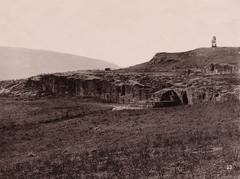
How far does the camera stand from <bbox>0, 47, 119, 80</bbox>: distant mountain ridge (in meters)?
109

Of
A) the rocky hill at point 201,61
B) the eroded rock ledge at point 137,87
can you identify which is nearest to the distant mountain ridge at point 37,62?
the eroded rock ledge at point 137,87

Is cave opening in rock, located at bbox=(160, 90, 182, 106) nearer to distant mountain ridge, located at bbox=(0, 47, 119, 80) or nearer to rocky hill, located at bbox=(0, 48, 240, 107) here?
rocky hill, located at bbox=(0, 48, 240, 107)

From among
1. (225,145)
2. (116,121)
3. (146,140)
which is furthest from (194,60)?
(225,145)

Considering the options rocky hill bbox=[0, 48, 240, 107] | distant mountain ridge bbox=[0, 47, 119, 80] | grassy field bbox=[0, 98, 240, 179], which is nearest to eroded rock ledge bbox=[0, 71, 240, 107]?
rocky hill bbox=[0, 48, 240, 107]

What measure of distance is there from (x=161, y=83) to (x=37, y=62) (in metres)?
78.6

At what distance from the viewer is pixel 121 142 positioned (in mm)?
23734

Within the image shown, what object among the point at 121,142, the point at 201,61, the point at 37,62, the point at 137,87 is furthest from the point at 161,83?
the point at 37,62

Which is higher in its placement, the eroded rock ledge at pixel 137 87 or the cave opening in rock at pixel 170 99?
the eroded rock ledge at pixel 137 87

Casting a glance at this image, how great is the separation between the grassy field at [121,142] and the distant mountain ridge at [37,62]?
70.7 m

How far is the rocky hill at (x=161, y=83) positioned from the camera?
121 ft

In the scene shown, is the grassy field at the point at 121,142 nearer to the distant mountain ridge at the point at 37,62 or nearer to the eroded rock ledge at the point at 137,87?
the eroded rock ledge at the point at 137,87

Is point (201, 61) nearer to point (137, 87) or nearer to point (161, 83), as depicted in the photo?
point (161, 83)

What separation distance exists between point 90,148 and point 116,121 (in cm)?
779

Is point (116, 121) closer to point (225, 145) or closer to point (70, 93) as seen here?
point (225, 145)
